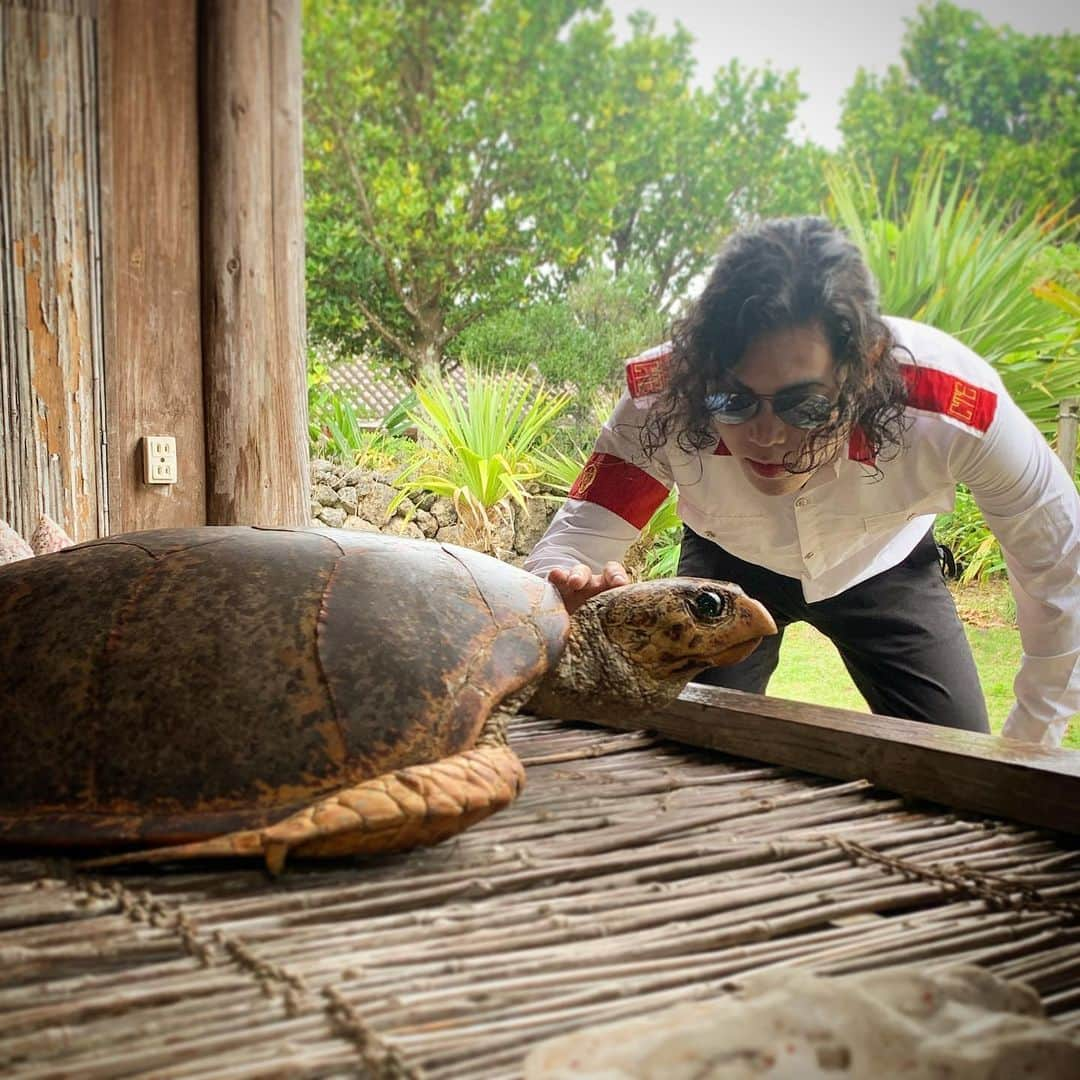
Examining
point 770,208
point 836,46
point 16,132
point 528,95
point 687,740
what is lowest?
point 687,740

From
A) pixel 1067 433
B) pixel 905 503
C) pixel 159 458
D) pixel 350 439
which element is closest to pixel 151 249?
pixel 159 458

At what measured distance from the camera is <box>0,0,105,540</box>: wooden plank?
216 cm

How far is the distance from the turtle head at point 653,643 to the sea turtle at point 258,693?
0.12m

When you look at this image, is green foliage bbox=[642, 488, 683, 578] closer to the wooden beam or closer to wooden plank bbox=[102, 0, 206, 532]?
wooden plank bbox=[102, 0, 206, 532]

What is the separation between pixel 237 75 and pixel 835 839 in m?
2.20

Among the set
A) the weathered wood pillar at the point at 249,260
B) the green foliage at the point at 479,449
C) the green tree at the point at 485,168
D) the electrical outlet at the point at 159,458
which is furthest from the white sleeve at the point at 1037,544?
the green tree at the point at 485,168

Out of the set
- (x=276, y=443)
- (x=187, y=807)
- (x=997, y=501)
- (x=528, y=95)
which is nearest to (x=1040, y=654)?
(x=997, y=501)

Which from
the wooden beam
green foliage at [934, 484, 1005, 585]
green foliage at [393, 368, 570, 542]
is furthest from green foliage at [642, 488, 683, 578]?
the wooden beam

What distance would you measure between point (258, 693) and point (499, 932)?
35 centimetres

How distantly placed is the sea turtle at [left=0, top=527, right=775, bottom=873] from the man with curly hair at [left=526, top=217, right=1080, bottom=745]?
40 cm

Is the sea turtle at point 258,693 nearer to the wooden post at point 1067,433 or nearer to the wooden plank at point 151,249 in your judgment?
the wooden plank at point 151,249

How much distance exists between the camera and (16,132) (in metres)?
2.16

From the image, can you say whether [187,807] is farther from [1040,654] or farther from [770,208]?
[770,208]

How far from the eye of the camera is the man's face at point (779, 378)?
1.45m
